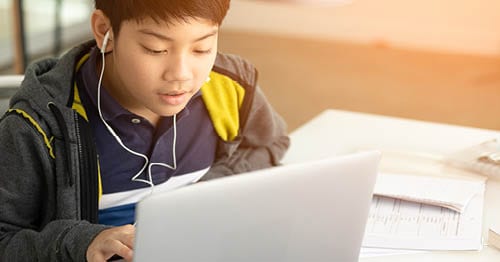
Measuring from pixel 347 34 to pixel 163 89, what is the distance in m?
4.69

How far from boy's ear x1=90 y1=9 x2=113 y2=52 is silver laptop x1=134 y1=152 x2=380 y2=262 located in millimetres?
490

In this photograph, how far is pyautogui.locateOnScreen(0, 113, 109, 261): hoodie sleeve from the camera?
112 centimetres

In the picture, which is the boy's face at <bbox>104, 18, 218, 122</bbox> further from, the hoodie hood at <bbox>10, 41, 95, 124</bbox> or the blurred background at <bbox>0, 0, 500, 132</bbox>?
the blurred background at <bbox>0, 0, 500, 132</bbox>

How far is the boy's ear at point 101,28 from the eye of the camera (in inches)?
49.4

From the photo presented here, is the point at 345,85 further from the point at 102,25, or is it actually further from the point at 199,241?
the point at 199,241

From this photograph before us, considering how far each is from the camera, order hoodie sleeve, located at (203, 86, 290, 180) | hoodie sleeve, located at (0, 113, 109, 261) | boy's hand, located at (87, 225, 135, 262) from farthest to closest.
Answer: hoodie sleeve, located at (203, 86, 290, 180), hoodie sleeve, located at (0, 113, 109, 261), boy's hand, located at (87, 225, 135, 262)

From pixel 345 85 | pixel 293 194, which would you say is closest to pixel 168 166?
pixel 293 194

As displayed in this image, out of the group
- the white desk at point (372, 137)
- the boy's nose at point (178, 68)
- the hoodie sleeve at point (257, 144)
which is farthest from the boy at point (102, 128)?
the white desk at point (372, 137)

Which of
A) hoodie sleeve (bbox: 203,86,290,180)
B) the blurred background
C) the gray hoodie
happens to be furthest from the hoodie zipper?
the blurred background

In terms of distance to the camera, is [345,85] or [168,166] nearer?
[168,166]

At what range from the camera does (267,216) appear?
2.95 ft

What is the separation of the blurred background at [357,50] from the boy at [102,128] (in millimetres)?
2354

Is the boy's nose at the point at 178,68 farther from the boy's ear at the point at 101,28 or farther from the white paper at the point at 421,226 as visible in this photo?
the white paper at the point at 421,226

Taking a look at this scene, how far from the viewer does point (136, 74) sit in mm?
1221
